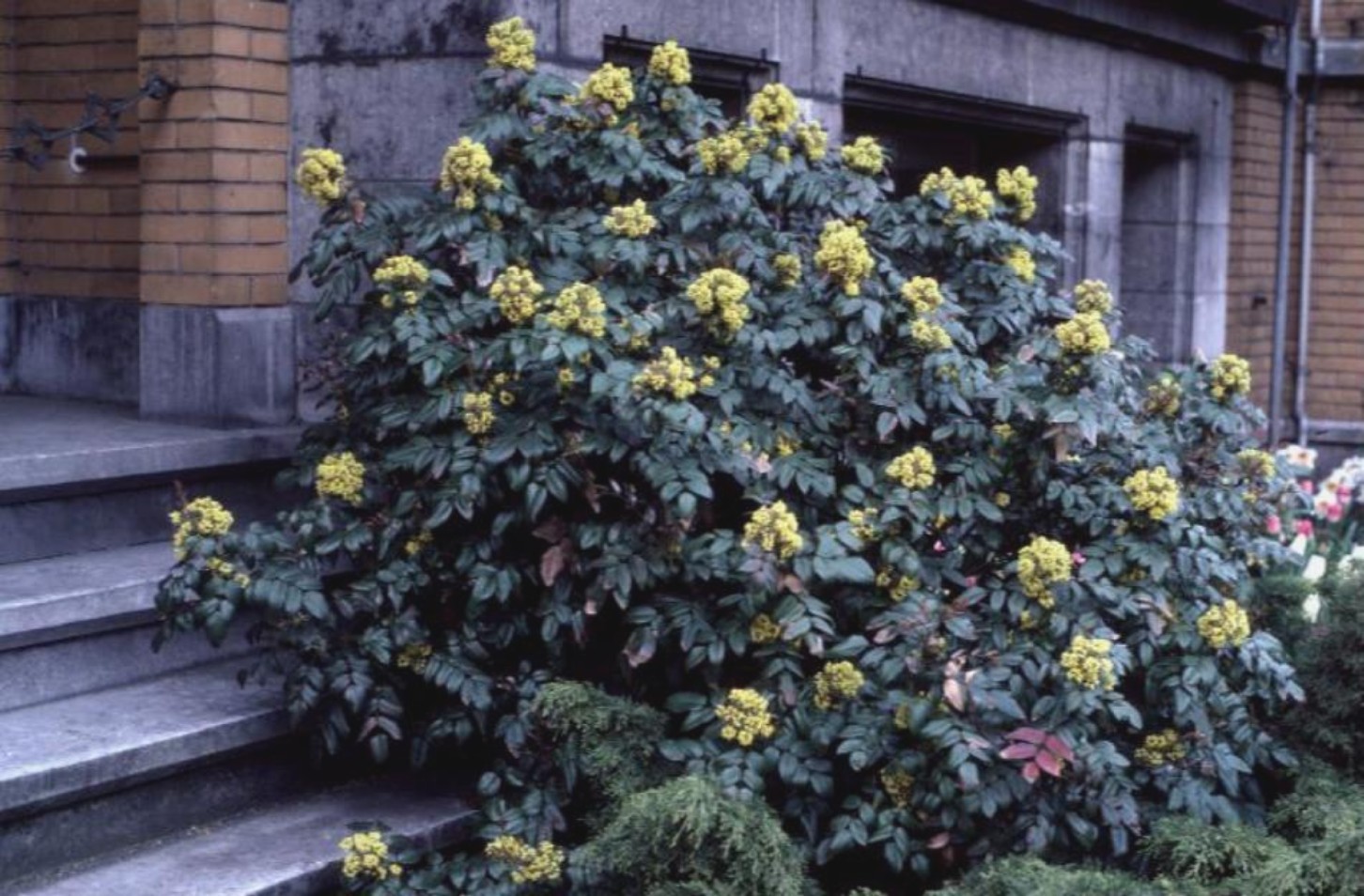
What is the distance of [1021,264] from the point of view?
5.31 m

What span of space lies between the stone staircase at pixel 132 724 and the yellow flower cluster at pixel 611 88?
136 cm

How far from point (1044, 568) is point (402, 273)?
1608 millimetres

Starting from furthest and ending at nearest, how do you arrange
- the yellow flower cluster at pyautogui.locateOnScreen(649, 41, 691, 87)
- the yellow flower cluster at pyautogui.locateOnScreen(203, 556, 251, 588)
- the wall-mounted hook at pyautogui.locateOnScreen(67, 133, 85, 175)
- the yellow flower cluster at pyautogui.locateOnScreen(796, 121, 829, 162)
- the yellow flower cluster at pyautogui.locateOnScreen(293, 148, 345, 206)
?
the wall-mounted hook at pyautogui.locateOnScreen(67, 133, 85, 175) → the yellow flower cluster at pyautogui.locateOnScreen(796, 121, 829, 162) → the yellow flower cluster at pyautogui.locateOnScreen(649, 41, 691, 87) → the yellow flower cluster at pyautogui.locateOnScreen(293, 148, 345, 206) → the yellow flower cluster at pyautogui.locateOnScreen(203, 556, 251, 588)

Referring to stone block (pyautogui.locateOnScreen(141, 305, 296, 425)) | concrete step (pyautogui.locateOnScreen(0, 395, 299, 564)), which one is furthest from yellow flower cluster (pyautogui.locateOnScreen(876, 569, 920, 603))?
stone block (pyautogui.locateOnScreen(141, 305, 296, 425))

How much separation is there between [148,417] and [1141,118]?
571 centimetres

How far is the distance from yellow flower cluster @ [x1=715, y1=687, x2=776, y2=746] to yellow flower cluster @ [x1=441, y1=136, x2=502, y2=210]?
53.7 inches

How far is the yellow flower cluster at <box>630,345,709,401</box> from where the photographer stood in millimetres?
4316

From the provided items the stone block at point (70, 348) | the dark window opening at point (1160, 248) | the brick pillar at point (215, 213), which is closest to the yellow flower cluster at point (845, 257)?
the brick pillar at point (215, 213)

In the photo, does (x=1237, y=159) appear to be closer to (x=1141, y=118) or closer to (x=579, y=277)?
(x=1141, y=118)

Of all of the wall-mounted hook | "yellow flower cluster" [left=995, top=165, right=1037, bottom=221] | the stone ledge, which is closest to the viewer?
the stone ledge

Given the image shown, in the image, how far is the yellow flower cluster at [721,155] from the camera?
16.0 ft

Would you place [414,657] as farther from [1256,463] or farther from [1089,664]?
[1256,463]

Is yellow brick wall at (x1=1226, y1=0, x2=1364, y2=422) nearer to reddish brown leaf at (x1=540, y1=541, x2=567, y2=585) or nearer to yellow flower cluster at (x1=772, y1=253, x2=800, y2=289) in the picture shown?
yellow flower cluster at (x1=772, y1=253, x2=800, y2=289)

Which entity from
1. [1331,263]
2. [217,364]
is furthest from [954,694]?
[1331,263]
